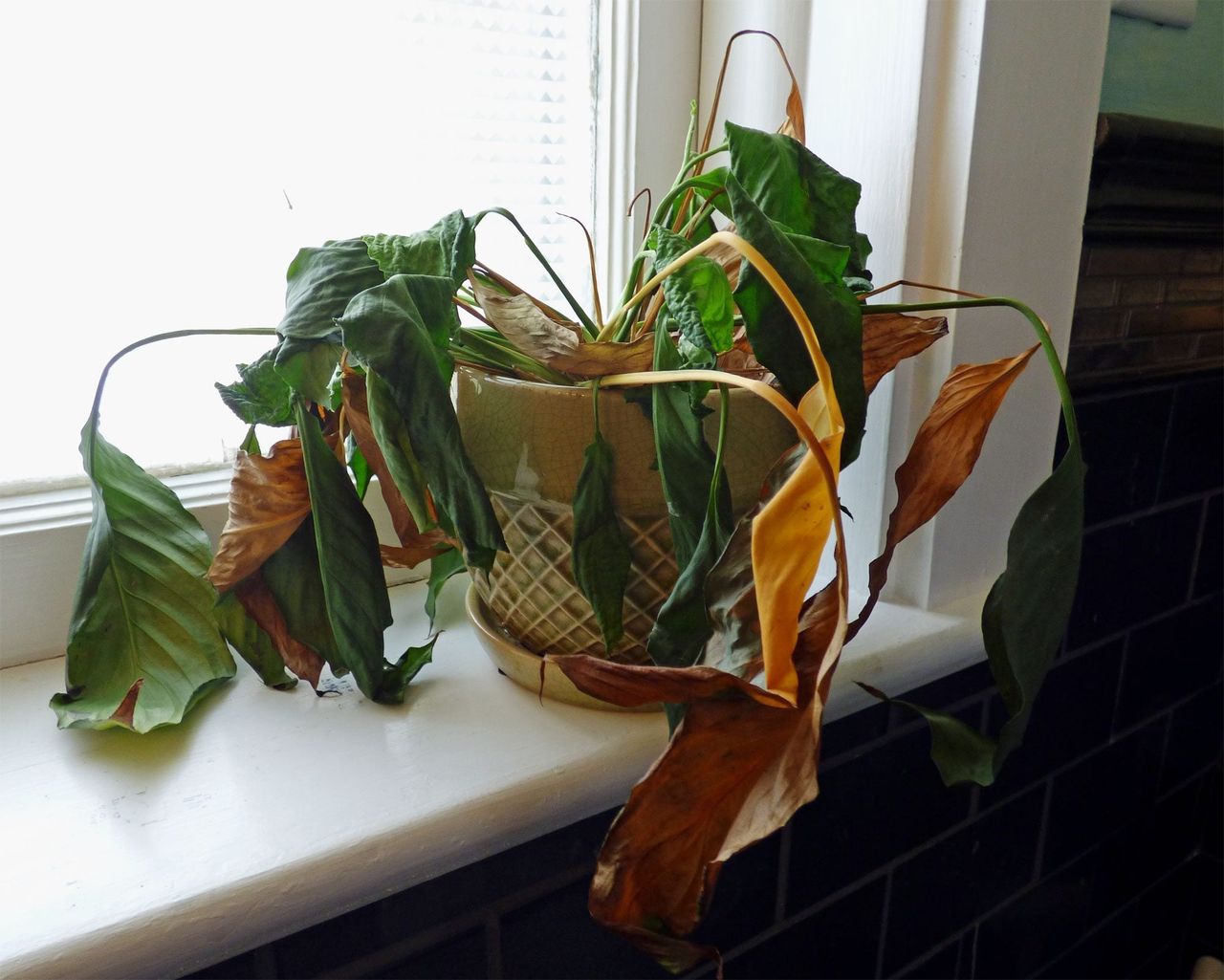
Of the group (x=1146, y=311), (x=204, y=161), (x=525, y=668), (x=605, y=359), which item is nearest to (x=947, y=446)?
(x=605, y=359)

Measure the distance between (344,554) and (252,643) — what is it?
0.11 m

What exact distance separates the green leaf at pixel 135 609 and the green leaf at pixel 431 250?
0.62 ft

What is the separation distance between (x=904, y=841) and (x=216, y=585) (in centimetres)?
61

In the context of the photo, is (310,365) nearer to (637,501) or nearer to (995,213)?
(637,501)

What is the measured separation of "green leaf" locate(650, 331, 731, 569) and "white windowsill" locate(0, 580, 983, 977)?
17 centimetres

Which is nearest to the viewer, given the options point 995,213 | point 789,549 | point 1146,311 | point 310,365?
point 789,549

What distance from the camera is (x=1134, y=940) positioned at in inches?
48.6

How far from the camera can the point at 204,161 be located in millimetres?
648

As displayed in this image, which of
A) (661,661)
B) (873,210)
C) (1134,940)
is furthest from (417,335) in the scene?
(1134,940)

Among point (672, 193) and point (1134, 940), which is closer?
point (672, 193)

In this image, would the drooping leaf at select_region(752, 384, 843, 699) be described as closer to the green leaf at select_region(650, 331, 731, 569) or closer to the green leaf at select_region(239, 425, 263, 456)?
the green leaf at select_region(650, 331, 731, 569)

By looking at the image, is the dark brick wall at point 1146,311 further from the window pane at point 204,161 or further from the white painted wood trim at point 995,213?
the window pane at point 204,161

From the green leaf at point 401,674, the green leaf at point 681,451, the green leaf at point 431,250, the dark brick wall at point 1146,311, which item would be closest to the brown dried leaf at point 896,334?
the green leaf at point 681,451

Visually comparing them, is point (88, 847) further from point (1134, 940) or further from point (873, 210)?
point (1134, 940)
